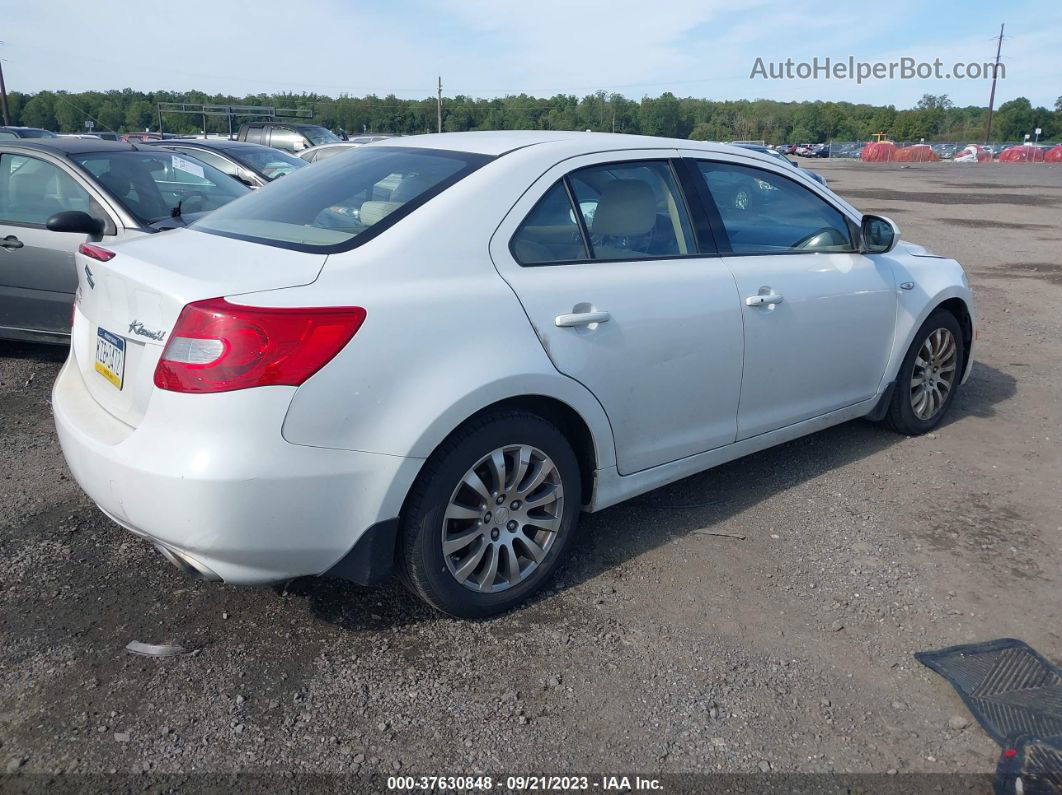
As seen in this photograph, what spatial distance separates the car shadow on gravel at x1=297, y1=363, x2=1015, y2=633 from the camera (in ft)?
10.8

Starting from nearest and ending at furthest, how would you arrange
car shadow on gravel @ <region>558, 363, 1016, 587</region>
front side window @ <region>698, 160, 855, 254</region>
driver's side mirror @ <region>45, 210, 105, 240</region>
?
car shadow on gravel @ <region>558, 363, 1016, 587</region>
front side window @ <region>698, 160, 855, 254</region>
driver's side mirror @ <region>45, 210, 105, 240</region>

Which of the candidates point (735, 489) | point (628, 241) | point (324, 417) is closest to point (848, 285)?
point (735, 489)

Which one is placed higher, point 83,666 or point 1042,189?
point 1042,189

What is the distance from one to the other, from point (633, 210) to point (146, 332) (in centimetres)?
196

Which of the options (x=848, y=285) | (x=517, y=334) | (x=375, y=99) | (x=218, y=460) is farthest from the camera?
(x=375, y=99)

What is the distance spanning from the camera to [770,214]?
169 inches

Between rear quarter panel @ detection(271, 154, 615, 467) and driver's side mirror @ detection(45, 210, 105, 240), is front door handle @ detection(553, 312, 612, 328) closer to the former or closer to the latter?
rear quarter panel @ detection(271, 154, 615, 467)

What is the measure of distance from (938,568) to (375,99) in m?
81.1

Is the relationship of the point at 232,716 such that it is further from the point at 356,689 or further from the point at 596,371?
the point at 596,371

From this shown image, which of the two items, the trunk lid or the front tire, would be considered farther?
the front tire

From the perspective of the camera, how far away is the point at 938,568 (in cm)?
367

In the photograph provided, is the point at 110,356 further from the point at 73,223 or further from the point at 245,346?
the point at 73,223

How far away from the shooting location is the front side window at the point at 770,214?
4012 millimetres

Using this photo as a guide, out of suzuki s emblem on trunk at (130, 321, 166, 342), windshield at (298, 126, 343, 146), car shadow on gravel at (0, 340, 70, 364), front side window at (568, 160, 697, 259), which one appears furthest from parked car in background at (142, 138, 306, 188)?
windshield at (298, 126, 343, 146)
